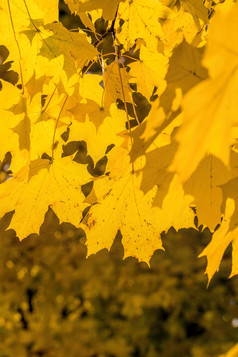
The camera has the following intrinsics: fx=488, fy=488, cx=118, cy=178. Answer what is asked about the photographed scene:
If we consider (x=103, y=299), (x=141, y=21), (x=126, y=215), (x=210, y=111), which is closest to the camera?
(x=210, y=111)

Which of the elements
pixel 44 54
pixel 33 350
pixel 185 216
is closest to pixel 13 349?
pixel 33 350

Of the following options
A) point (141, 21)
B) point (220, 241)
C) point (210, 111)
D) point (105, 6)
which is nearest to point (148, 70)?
point (141, 21)

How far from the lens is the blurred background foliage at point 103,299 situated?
14.9ft

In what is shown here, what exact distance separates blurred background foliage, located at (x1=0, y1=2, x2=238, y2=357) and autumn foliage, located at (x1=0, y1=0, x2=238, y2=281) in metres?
2.82

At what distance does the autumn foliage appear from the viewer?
3.46 ft

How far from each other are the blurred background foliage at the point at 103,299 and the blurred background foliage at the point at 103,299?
1cm

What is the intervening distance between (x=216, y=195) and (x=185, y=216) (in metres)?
0.32

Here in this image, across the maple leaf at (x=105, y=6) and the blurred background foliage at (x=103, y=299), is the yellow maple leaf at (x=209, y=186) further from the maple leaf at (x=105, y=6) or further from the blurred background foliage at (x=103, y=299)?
the blurred background foliage at (x=103, y=299)

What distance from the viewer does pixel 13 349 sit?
4.38 meters

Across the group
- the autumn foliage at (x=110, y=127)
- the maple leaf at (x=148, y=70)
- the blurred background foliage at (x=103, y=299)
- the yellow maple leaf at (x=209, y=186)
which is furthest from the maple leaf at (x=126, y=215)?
the blurred background foliage at (x=103, y=299)

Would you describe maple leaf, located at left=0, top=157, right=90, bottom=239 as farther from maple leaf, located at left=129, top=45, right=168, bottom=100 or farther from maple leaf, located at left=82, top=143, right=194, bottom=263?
maple leaf, located at left=129, top=45, right=168, bottom=100

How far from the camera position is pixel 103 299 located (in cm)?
546

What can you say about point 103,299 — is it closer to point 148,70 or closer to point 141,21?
point 148,70

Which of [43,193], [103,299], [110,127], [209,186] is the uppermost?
[209,186]
